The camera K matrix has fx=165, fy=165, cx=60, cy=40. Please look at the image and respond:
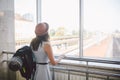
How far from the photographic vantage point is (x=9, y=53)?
11.4ft

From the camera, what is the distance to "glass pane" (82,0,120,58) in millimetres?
2785

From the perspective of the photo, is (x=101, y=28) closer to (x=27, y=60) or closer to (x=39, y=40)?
(x=39, y=40)

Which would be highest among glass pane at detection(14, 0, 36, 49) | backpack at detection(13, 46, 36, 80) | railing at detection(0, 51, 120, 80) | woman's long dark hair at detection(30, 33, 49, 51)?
glass pane at detection(14, 0, 36, 49)

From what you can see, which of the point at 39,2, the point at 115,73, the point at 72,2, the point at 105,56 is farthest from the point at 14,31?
the point at 115,73

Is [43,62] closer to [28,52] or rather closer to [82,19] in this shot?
[28,52]

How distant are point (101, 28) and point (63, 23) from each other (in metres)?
0.79

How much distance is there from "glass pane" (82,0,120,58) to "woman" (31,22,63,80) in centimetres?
104

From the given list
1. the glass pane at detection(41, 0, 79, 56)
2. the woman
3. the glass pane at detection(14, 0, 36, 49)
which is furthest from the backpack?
the glass pane at detection(14, 0, 36, 49)

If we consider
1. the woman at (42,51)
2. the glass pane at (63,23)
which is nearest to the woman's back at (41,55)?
the woman at (42,51)

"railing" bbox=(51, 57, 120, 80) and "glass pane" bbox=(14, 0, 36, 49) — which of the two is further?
"glass pane" bbox=(14, 0, 36, 49)

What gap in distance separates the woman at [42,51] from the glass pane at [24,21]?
149 cm

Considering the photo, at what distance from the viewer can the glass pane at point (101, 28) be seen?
279cm

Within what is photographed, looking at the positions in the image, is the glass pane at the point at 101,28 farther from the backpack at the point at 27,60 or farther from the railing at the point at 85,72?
the backpack at the point at 27,60

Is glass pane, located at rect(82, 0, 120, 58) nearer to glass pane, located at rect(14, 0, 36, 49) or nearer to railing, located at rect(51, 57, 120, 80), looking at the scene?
railing, located at rect(51, 57, 120, 80)
